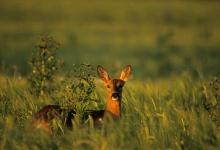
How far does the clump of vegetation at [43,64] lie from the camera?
33.4ft

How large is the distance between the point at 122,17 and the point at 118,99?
145ft

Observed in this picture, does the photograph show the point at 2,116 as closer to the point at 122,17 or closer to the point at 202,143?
the point at 202,143

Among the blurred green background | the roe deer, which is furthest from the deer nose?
the blurred green background

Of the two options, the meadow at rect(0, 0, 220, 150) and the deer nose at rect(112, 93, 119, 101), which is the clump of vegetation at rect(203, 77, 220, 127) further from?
the deer nose at rect(112, 93, 119, 101)

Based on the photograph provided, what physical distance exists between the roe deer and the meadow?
5.4 inches

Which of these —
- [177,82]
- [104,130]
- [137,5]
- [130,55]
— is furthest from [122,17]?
[104,130]

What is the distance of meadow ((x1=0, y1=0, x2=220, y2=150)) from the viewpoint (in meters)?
7.00

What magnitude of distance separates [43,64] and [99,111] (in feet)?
7.48

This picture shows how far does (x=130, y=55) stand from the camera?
109 feet

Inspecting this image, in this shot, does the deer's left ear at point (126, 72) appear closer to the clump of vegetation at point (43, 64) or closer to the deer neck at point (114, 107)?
the deer neck at point (114, 107)

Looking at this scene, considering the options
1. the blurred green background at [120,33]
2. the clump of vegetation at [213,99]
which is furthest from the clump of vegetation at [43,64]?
the blurred green background at [120,33]

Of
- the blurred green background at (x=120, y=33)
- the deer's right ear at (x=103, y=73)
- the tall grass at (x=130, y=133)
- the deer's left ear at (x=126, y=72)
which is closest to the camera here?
the tall grass at (x=130, y=133)

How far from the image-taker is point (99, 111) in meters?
8.23

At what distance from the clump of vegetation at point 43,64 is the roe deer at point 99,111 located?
1541 mm
